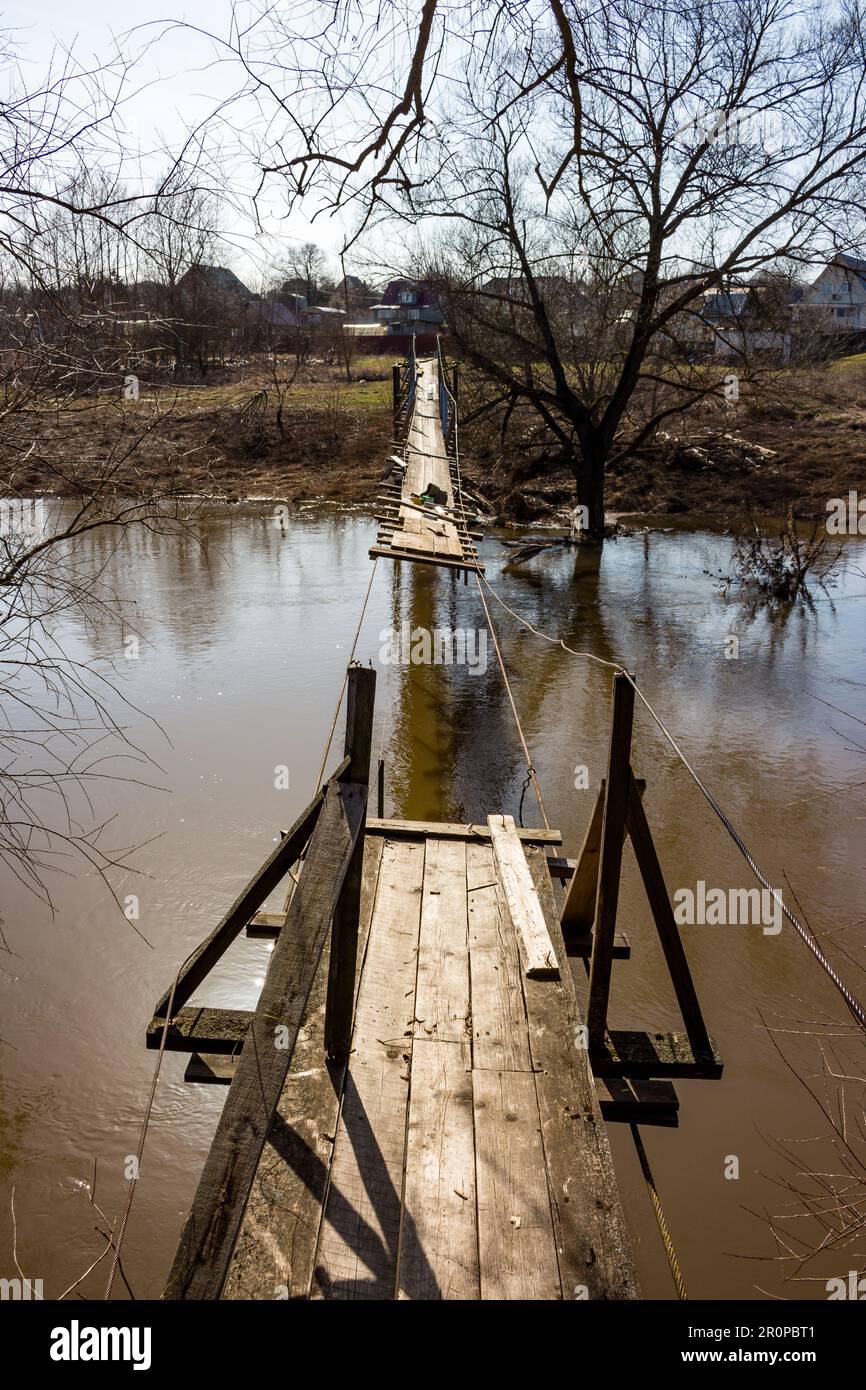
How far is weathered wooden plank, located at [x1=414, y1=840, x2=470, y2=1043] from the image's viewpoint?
123 inches

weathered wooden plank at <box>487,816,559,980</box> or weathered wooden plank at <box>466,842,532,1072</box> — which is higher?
weathered wooden plank at <box>487,816,559,980</box>

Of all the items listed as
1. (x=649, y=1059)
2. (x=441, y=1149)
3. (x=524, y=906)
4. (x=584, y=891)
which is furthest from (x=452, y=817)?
(x=441, y=1149)

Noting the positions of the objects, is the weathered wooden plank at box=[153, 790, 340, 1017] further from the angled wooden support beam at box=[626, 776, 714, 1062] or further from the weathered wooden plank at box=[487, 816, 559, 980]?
the angled wooden support beam at box=[626, 776, 714, 1062]

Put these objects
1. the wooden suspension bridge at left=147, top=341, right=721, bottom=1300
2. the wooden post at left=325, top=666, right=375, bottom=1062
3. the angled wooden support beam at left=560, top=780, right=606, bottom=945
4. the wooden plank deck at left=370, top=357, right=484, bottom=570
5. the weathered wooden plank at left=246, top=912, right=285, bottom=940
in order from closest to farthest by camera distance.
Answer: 1. the wooden suspension bridge at left=147, top=341, right=721, bottom=1300
2. the wooden post at left=325, top=666, right=375, bottom=1062
3. the angled wooden support beam at left=560, top=780, right=606, bottom=945
4. the weathered wooden plank at left=246, top=912, right=285, bottom=940
5. the wooden plank deck at left=370, top=357, right=484, bottom=570

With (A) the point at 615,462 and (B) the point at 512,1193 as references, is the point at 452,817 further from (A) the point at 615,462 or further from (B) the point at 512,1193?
(A) the point at 615,462

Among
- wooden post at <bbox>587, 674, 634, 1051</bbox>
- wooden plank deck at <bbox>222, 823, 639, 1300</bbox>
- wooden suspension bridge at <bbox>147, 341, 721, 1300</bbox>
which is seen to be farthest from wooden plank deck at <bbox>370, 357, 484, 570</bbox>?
wooden plank deck at <bbox>222, 823, 639, 1300</bbox>

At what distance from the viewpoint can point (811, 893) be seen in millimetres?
6023

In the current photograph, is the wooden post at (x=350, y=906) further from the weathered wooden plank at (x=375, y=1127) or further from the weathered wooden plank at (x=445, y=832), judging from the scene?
the weathered wooden plank at (x=445, y=832)

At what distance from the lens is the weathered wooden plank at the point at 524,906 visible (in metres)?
3.31

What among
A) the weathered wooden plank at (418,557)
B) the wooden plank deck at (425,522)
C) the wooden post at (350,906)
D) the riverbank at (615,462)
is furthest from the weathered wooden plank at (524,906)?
the riverbank at (615,462)

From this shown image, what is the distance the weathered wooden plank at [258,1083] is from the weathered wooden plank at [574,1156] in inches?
39.1

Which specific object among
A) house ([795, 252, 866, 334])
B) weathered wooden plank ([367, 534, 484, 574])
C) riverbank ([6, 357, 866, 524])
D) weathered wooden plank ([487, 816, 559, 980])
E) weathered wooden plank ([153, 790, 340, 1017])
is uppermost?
house ([795, 252, 866, 334])
